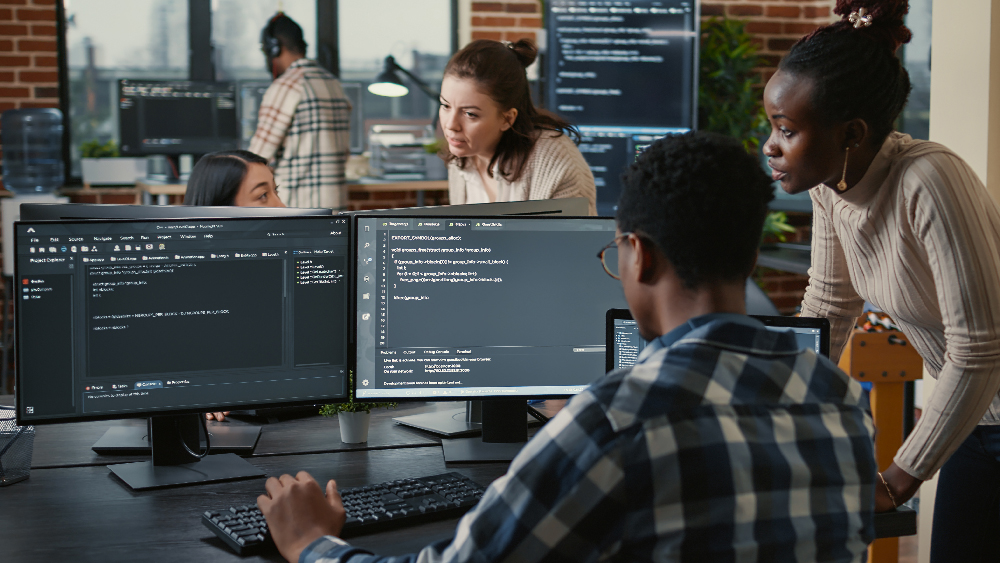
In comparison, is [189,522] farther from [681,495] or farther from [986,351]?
[986,351]

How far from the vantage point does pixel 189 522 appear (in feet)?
4.04

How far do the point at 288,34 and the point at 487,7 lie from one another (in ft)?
3.61

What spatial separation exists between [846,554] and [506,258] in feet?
2.56

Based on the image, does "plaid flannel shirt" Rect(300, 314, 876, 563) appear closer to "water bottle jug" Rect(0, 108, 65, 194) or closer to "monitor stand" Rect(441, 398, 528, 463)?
"monitor stand" Rect(441, 398, 528, 463)

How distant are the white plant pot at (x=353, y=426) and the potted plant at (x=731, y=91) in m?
3.27

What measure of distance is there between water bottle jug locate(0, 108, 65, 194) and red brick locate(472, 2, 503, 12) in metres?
2.08

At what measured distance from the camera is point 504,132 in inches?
99.9

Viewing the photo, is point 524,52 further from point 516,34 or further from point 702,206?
point 516,34

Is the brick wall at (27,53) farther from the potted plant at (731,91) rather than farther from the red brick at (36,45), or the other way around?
the potted plant at (731,91)

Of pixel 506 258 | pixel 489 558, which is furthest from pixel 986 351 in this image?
pixel 489 558

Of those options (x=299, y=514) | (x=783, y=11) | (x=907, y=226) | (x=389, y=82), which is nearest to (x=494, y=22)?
(x=389, y=82)

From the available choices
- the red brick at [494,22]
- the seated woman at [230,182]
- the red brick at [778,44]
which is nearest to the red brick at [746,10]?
the red brick at [778,44]

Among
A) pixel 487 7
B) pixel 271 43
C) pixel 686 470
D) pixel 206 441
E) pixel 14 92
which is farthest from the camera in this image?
pixel 487 7

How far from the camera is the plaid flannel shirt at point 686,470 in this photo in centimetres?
78
